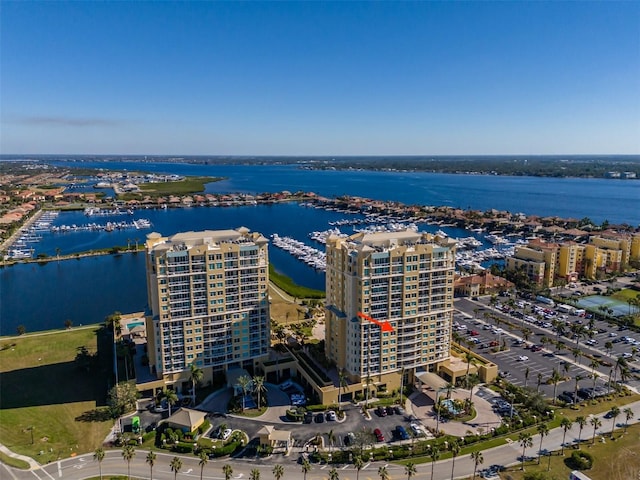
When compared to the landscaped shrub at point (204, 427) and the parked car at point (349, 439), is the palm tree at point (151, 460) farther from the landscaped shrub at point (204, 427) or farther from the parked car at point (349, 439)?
the parked car at point (349, 439)

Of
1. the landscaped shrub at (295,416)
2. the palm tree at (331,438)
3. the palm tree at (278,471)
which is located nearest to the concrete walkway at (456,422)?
the palm tree at (331,438)

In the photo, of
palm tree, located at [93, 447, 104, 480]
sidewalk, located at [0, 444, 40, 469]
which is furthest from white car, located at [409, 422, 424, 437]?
sidewalk, located at [0, 444, 40, 469]

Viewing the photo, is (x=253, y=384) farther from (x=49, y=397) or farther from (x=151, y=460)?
(x=49, y=397)

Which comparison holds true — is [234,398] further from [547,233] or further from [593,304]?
[547,233]

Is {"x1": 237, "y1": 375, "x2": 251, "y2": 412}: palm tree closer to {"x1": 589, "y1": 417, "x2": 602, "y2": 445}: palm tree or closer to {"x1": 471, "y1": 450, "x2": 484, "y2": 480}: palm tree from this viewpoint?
{"x1": 471, "y1": 450, "x2": 484, "y2": 480}: palm tree

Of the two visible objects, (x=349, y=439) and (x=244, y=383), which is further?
(x=244, y=383)

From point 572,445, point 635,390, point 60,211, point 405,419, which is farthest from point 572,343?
point 60,211

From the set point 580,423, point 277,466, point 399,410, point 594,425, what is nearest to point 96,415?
point 277,466
